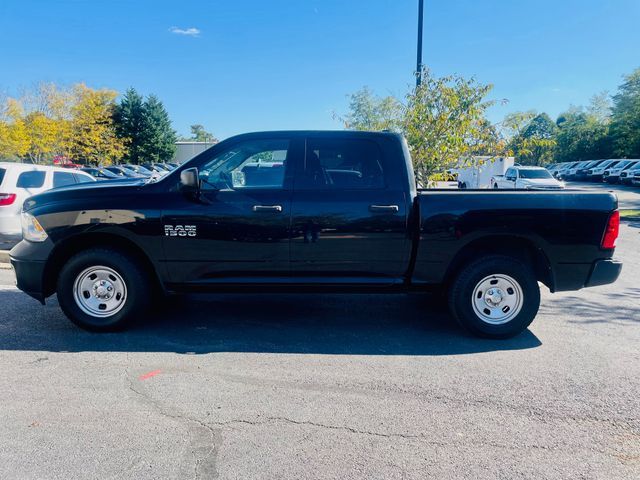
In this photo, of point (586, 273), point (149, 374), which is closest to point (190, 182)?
point (149, 374)

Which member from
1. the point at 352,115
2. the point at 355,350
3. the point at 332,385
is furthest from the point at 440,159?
the point at 352,115

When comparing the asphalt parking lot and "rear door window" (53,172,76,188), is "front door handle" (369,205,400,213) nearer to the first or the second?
the asphalt parking lot

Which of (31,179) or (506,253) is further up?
(31,179)

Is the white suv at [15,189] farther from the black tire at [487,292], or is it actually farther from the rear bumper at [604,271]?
the rear bumper at [604,271]

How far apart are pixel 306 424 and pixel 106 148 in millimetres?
40402

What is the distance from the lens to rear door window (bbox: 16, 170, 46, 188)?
25.5ft

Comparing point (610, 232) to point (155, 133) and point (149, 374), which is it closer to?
point (149, 374)

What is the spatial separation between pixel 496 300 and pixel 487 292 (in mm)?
115

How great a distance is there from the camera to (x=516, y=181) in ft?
67.1

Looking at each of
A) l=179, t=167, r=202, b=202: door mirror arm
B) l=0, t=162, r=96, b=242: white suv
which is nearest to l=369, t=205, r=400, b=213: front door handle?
l=179, t=167, r=202, b=202: door mirror arm

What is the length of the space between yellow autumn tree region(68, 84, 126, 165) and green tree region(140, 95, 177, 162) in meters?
5.77

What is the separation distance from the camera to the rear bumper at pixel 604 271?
4227mm

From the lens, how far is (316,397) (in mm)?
3227

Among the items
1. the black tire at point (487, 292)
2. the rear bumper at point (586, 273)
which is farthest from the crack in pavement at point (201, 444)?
the rear bumper at point (586, 273)
